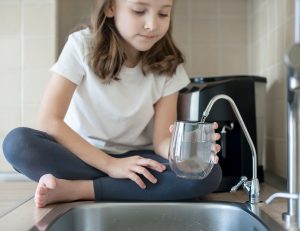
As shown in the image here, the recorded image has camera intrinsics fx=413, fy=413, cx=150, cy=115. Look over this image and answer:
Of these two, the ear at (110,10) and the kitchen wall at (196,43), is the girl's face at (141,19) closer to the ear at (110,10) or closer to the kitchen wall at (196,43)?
the ear at (110,10)

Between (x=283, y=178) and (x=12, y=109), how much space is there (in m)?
0.95

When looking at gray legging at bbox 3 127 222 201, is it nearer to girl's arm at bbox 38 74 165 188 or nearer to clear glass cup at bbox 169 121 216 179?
girl's arm at bbox 38 74 165 188

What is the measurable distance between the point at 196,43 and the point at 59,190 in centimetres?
92

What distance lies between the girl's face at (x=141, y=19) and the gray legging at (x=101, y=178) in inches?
13.8

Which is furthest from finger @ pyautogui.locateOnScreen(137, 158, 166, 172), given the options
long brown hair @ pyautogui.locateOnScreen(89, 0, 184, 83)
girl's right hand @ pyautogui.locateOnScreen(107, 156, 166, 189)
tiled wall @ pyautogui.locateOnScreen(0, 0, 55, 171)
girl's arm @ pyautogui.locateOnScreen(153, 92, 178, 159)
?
tiled wall @ pyautogui.locateOnScreen(0, 0, 55, 171)

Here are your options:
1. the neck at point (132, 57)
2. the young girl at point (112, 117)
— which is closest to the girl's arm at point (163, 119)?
the young girl at point (112, 117)

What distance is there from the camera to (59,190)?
89cm

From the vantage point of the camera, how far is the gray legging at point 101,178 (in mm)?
905

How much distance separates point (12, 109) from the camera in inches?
58.1

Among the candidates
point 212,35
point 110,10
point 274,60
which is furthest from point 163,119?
point 212,35

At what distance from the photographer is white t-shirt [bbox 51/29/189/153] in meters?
1.16

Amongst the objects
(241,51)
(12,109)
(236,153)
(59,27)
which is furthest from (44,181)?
(241,51)

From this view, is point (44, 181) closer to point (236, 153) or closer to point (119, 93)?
point (119, 93)

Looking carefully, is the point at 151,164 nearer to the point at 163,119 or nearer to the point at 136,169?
the point at 136,169
